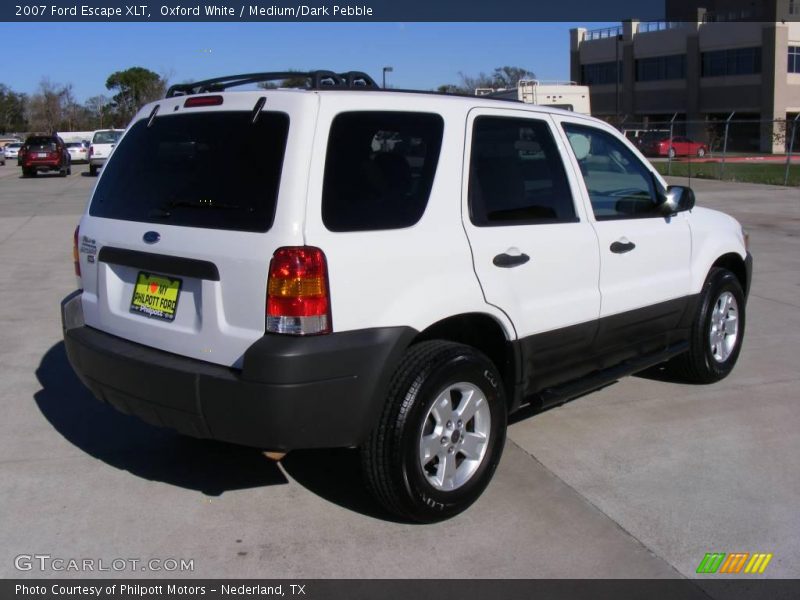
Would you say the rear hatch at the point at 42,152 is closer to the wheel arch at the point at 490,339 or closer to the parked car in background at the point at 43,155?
the parked car in background at the point at 43,155

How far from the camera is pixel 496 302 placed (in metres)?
4.08

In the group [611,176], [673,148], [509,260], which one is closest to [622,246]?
[611,176]

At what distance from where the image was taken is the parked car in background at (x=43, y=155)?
34312 mm

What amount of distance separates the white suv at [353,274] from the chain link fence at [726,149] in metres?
22.4

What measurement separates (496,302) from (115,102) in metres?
75.4

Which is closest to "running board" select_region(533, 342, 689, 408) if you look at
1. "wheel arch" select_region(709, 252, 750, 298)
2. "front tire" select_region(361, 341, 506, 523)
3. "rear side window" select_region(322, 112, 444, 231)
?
"front tire" select_region(361, 341, 506, 523)

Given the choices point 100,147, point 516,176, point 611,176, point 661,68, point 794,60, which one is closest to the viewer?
point 516,176

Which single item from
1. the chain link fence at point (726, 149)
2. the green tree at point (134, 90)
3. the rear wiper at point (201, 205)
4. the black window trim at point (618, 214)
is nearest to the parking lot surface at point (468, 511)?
the black window trim at point (618, 214)

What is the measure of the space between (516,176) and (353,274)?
1.31 meters

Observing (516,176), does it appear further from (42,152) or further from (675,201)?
(42,152)

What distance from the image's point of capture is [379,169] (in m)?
3.79

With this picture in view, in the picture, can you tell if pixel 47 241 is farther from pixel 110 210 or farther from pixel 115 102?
pixel 115 102
